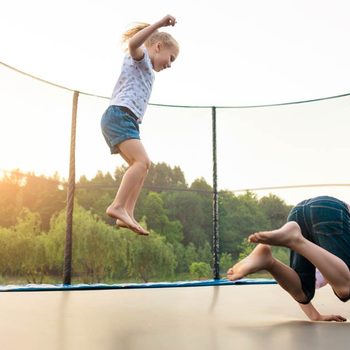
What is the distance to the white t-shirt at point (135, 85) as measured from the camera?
1.76 meters

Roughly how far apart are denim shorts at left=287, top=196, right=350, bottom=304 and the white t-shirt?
0.74 metres

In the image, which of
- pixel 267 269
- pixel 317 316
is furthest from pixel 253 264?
pixel 317 316

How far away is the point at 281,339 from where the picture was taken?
1.07 metres

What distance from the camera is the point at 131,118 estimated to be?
175cm

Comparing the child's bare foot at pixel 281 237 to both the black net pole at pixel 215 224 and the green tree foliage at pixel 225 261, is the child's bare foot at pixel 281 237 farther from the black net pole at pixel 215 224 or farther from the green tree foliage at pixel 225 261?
the green tree foliage at pixel 225 261

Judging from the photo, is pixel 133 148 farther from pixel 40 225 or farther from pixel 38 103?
pixel 40 225

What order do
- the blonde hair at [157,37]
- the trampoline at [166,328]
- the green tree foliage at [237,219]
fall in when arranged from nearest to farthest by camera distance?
1. the trampoline at [166,328]
2. the blonde hair at [157,37]
3. the green tree foliage at [237,219]

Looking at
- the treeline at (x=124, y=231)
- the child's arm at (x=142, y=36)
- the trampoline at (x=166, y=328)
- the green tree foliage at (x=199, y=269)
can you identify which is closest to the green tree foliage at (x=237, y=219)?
the treeline at (x=124, y=231)

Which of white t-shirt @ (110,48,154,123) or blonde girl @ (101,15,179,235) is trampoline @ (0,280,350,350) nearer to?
blonde girl @ (101,15,179,235)

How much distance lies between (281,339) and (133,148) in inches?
36.0

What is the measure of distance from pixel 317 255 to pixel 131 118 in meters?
0.87

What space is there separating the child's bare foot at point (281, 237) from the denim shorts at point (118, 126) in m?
0.69

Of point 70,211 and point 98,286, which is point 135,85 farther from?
point 70,211

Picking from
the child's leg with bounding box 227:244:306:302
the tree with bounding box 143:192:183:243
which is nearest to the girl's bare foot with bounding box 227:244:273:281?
the child's leg with bounding box 227:244:306:302
